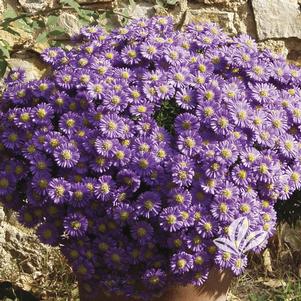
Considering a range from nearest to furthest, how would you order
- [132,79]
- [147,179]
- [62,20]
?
[147,179], [132,79], [62,20]

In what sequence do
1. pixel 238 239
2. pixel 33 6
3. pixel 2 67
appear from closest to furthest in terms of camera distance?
pixel 238 239 → pixel 2 67 → pixel 33 6

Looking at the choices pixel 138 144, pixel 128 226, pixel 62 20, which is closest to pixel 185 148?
pixel 138 144

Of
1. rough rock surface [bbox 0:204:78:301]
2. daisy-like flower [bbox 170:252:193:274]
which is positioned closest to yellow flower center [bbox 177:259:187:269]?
daisy-like flower [bbox 170:252:193:274]

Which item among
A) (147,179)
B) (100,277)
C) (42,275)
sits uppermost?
(147,179)

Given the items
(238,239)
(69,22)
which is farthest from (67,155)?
(69,22)

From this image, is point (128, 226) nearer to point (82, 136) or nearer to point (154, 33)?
point (82, 136)

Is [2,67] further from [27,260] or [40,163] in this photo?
[27,260]

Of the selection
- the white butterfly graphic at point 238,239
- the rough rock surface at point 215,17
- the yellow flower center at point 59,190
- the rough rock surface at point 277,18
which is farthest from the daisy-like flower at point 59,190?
the rough rock surface at point 277,18
